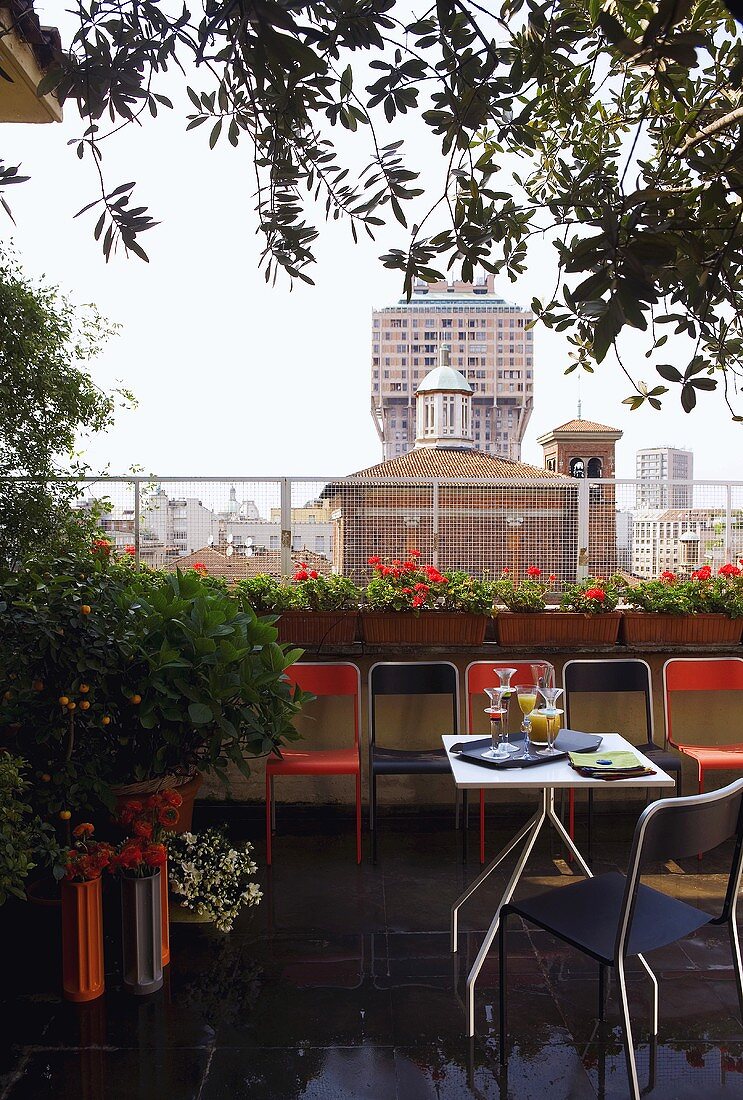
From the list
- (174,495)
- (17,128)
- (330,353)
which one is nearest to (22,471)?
(174,495)

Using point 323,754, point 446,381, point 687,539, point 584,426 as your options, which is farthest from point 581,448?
point 323,754

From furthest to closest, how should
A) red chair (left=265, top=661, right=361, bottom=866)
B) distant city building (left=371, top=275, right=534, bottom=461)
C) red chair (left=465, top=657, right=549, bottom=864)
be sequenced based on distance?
distant city building (left=371, top=275, right=534, bottom=461)
red chair (left=465, top=657, right=549, bottom=864)
red chair (left=265, top=661, right=361, bottom=866)

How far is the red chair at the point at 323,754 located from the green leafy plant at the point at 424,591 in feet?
1.42

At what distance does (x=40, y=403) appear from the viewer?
402 centimetres

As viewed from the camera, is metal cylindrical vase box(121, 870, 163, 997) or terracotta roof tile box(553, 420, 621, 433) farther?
terracotta roof tile box(553, 420, 621, 433)

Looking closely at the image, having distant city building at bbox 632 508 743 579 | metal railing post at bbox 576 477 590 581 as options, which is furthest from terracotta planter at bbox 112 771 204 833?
distant city building at bbox 632 508 743 579

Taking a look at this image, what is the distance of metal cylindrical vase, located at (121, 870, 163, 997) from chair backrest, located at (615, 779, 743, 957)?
1.68 meters

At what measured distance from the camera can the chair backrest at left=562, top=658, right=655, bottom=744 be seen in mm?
4727

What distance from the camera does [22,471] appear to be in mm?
4055

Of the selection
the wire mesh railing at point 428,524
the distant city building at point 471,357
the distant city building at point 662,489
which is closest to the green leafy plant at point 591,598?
the wire mesh railing at point 428,524

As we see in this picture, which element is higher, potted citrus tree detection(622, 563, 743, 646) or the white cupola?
the white cupola

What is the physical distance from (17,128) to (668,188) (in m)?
4.04

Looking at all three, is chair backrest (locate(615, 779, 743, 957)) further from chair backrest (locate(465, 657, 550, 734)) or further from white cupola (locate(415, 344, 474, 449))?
white cupola (locate(415, 344, 474, 449))

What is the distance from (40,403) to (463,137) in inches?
122
